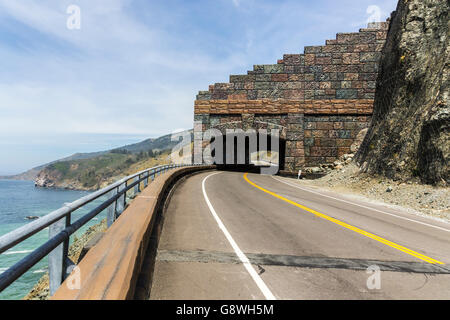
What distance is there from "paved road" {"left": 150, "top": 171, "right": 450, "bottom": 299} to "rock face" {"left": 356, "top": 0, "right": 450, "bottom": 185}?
664 centimetres

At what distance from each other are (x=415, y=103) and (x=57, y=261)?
69.0ft

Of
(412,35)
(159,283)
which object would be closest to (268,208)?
(159,283)

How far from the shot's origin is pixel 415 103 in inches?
738

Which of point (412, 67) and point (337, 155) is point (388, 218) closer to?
point (412, 67)

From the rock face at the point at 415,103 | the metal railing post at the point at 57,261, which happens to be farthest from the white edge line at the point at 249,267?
the rock face at the point at 415,103

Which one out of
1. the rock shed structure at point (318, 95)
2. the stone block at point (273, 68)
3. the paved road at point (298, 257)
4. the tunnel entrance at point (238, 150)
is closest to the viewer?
the paved road at point (298, 257)

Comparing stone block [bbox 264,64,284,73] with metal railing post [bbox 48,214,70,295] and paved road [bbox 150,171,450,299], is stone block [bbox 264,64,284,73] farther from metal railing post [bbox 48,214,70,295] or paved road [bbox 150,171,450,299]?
metal railing post [bbox 48,214,70,295]

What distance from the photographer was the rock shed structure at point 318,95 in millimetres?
32688

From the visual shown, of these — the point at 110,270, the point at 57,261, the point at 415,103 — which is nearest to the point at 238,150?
the point at 415,103

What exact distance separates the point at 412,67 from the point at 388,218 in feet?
44.9

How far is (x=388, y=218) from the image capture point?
10.8m

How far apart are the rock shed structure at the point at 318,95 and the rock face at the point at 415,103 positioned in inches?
333

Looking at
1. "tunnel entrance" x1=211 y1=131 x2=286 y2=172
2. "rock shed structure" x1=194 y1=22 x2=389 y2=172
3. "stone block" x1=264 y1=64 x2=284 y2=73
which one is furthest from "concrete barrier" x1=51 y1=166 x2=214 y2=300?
"tunnel entrance" x1=211 y1=131 x2=286 y2=172

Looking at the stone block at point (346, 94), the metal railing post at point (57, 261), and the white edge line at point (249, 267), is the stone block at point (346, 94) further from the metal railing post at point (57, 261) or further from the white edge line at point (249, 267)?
the metal railing post at point (57, 261)
